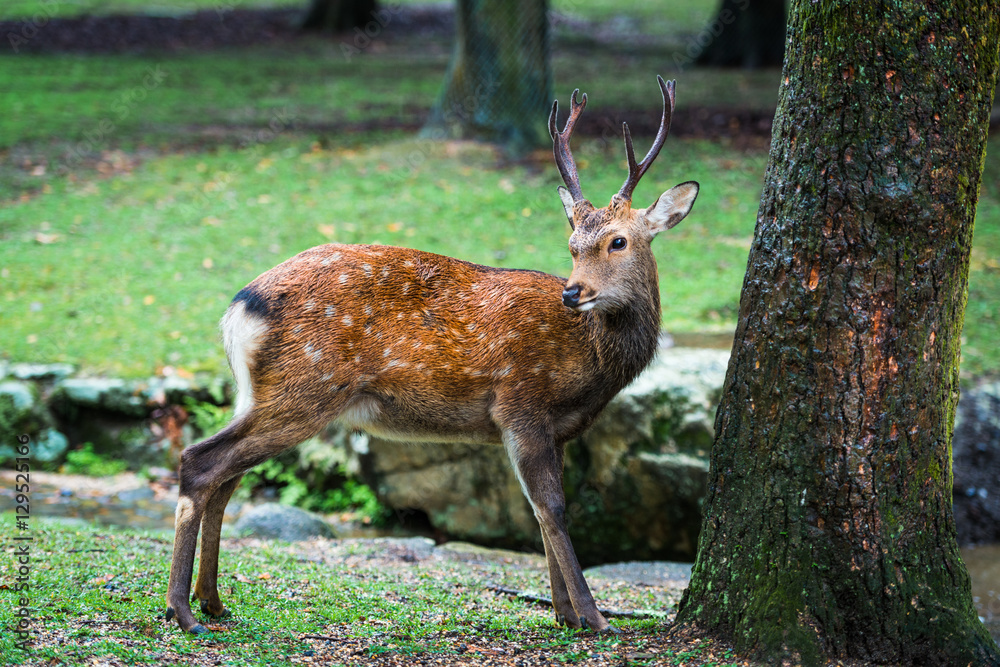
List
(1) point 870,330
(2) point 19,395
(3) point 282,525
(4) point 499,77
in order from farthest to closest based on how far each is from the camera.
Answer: (4) point 499,77, (2) point 19,395, (3) point 282,525, (1) point 870,330

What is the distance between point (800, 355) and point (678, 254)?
671 centimetres

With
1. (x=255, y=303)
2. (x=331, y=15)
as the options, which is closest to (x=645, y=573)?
(x=255, y=303)

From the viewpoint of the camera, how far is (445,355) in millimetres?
A: 4641

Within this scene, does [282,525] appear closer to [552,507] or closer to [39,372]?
[552,507]

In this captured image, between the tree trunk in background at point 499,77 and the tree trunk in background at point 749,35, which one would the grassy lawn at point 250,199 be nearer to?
the tree trunk in background at point 499,77

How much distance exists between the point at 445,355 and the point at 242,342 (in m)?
0.92

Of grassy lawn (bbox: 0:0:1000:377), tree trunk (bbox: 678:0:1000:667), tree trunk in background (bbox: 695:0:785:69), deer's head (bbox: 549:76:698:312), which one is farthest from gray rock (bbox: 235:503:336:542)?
tree trunk in background (bbox: 695:0:785:69)

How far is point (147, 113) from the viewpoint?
16125 millimetres

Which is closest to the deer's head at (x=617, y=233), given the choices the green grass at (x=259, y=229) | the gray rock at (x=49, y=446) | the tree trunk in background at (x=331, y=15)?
the green grass at (x=259, y=229)

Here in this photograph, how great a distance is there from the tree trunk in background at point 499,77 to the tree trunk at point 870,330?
9681 mm

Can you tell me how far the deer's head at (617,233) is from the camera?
461cm

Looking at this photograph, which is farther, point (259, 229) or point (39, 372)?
point (259, 229)

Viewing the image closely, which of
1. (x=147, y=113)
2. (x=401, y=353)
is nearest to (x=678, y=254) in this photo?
(x=401, y=353)

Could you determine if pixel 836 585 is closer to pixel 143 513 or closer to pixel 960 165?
pixel 960 165
